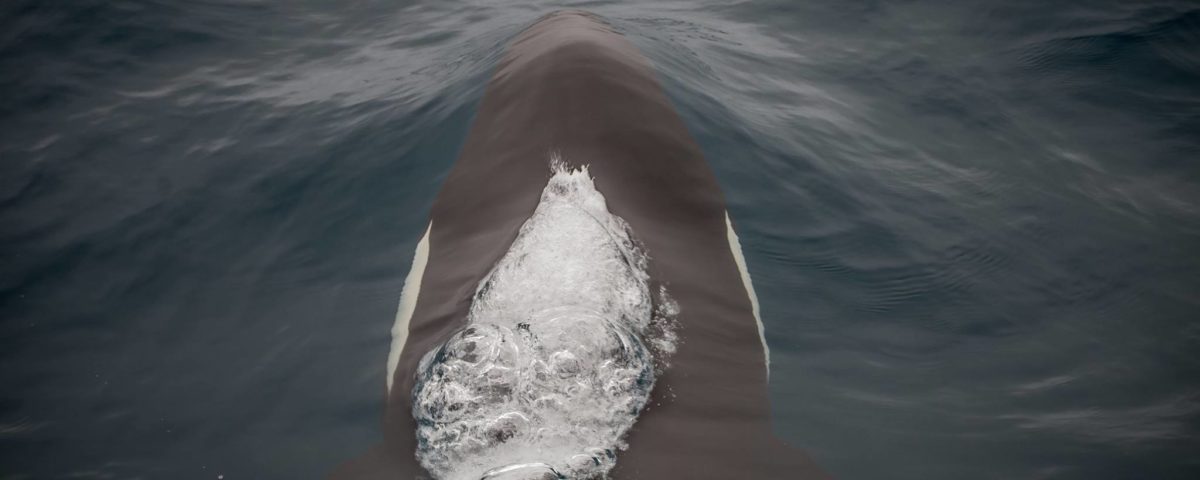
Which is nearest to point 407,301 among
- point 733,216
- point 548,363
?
point 548,363

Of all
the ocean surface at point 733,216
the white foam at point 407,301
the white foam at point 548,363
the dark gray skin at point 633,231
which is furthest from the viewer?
the ocean surface at point 733,216

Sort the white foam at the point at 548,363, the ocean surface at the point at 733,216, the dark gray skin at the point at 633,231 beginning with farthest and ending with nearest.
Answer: the ocean surface at the point at 733,216
the dark gray skin at the point at 633,231
the white foam at the point at 548,363

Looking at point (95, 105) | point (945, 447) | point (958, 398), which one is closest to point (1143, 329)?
point (958, 398)

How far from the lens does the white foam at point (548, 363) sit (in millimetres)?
3695

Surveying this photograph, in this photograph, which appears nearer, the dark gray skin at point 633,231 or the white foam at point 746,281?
the dark gray skin at point 633,231

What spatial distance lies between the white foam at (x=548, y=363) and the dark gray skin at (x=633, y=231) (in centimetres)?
12

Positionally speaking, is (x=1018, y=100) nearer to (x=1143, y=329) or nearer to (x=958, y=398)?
(x=1143, y=329)

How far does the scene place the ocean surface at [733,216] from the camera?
5160 millimetres

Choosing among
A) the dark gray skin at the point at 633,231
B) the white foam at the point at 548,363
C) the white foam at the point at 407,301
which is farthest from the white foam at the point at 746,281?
the white foam at the point at 407,301

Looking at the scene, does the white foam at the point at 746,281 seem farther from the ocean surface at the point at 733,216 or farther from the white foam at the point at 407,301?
the white foam at the point at 407,301

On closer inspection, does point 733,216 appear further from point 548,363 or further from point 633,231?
point 548,363

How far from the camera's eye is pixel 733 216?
624 centimetres

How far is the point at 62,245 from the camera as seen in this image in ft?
23.6

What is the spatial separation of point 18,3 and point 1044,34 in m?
12.5
